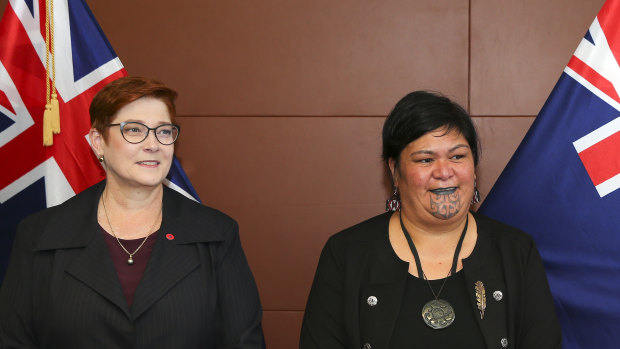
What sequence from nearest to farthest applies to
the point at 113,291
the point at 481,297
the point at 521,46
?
the point at 113,291
the point at 481,297
the point at 521,46

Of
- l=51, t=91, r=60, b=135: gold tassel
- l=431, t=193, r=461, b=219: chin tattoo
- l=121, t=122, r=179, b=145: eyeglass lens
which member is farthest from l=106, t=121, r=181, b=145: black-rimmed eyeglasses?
l=431, t=193, r=461, b=219: chin tattoo

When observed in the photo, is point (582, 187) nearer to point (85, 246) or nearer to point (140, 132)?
point (140, 132)

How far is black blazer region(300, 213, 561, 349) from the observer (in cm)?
196

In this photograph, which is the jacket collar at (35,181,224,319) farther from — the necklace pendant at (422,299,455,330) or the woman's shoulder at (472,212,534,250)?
the woman's shoulder at (472,212,534,250)

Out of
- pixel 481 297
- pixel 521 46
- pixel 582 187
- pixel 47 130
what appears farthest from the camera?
pixel 521 46

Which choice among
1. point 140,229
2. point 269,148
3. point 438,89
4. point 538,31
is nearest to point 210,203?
point 269,148

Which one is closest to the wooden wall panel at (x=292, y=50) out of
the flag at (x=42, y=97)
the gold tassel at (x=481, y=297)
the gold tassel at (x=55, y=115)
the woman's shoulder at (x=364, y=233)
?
the flag at (x=42, y=97)

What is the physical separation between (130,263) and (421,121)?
1.06 m

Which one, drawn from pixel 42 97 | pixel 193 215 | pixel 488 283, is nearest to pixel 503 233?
pixel 488 283

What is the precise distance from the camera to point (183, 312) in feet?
6.28

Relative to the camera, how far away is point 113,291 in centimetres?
186

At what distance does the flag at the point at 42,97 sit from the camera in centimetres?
228

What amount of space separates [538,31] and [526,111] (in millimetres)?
341

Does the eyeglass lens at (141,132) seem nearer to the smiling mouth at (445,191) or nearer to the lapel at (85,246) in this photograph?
the lapel at (85,246)
